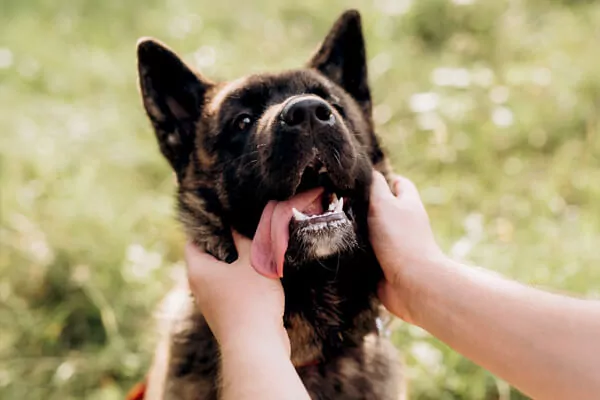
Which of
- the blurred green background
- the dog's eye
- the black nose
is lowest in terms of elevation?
the blurred green background

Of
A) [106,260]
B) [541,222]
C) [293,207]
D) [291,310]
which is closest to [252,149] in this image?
[293,207]

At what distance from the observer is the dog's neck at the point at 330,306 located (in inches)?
86.9

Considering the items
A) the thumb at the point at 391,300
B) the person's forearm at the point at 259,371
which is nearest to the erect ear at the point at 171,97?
the thumb at the point at 391,300

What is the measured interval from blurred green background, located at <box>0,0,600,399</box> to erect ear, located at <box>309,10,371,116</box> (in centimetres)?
98

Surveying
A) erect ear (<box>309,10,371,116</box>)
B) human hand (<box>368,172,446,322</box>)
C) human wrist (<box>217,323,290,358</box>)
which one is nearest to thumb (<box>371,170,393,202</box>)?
human hand (<box>368,172,446,322</box>)

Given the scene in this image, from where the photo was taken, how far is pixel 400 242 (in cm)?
203

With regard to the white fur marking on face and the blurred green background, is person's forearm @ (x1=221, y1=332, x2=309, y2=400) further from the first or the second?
the blurred green background

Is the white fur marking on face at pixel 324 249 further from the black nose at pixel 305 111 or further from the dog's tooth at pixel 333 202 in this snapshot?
the black nose at pixel 305 111

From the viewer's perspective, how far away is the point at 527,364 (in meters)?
1.53

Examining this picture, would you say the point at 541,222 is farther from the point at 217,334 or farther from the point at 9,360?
the point at 9,360

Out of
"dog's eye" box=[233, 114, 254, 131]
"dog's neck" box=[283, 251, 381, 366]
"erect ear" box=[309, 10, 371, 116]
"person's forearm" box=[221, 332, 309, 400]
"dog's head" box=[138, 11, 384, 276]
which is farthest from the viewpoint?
"erect ear" box=[309, 10, 371, 116]

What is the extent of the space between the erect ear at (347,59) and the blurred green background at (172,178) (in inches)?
38.8

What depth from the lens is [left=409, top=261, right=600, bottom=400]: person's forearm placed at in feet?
4.73

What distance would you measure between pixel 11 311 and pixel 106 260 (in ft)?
1.89
